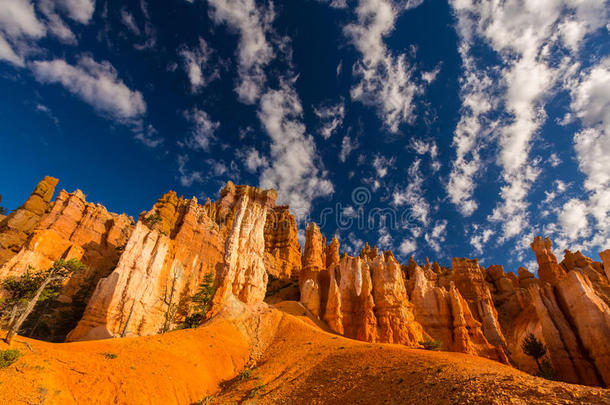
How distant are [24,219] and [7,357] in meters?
52.4

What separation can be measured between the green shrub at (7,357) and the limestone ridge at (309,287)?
1967 centimetres

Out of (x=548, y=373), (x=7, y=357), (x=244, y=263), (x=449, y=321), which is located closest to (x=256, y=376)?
(x=7, y=357)

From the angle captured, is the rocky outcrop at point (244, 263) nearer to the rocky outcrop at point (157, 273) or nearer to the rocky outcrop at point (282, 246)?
the rocky outcrop at point (157, 273)

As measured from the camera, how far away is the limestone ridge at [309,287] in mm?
26875

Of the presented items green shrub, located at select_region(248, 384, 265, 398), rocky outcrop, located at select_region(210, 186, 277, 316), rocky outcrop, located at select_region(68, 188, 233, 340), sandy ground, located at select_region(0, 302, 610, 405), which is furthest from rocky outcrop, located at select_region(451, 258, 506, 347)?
rocky outcrop, located at select_region(68, 188, 233, 340)

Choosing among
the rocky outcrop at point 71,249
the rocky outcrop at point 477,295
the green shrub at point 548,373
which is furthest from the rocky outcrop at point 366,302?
the rocky outcrop at point 71,249

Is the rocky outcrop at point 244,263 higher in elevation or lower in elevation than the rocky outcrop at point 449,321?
higher

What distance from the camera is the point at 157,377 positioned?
63.6ft

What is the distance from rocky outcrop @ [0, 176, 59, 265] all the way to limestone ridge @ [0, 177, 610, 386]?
0.22m

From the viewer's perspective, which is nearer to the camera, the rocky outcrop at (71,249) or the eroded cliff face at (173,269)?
the eroded cliff face at (173,269)

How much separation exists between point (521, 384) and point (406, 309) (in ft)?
92.8

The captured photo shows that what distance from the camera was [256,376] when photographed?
75.6ft

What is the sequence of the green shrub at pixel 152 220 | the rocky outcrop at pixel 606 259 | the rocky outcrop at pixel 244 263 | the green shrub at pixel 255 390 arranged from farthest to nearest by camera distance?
1. the green shrub at pixel 152 220
2. the rocky outcrop at pixel 244 263
3. the rocky outcrop at pixel 606 259
4. the green shrub at pixel 255 390

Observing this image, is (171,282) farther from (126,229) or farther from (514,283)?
(514,283)
